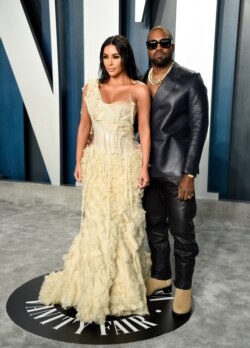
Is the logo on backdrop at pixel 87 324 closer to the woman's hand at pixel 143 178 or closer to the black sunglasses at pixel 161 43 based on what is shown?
the woman's hand at pixel 143 178

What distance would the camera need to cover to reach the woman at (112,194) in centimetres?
222

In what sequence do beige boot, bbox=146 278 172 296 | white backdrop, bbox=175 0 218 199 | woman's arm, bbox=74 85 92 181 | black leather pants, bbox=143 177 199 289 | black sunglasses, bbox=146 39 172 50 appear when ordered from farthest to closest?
white backdrop, bbox=175 0 218 199
beige boot, bbox=146 278 172 296
woman's arm, bbox=74 85 92 181
black leather pants, bbox=143 177 199 289
black sunglasses, bbox=146 39 172 50

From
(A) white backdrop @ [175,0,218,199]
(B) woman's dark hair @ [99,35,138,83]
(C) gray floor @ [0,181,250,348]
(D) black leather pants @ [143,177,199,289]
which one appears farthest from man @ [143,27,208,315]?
(A) white backdrop @ [175,0,218,199]

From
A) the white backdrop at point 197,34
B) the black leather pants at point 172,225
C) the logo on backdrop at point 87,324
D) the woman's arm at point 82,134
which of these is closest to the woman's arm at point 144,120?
the black leather pants at point 172,225

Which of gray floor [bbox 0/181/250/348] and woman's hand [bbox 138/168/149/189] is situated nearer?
gray floor [bbox 0/181/250/348]

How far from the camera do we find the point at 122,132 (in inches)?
89.0

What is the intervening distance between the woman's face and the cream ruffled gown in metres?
0.14

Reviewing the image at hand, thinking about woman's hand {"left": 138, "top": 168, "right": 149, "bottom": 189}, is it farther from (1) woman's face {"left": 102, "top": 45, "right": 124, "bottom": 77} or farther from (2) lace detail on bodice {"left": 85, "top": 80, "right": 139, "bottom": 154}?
(1) woman's face {"left": 102, "top": 45, "right": 124, "bottom": 77}

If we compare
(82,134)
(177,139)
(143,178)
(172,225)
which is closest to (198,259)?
(172,225)

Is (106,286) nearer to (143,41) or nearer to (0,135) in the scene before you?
(143,41)

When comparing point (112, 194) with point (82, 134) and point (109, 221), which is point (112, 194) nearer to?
point (109, 221)

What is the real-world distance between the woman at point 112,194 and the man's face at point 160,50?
118 millimetres

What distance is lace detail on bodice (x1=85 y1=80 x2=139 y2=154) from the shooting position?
2.21 meters

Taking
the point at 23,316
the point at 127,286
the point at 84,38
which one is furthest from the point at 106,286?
the point at 84,38
